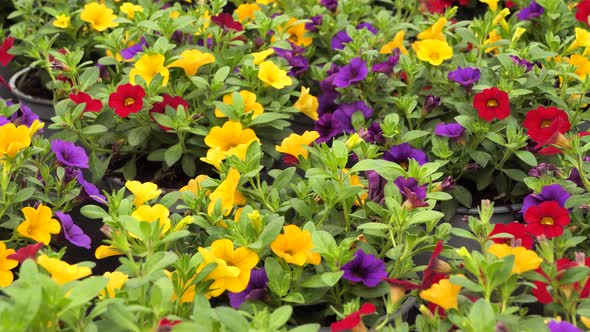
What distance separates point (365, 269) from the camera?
136cm

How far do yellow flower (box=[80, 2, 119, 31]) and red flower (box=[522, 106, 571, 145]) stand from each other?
1188 millimetres

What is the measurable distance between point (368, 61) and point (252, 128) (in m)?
0.38

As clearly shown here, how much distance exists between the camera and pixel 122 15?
2473 mm

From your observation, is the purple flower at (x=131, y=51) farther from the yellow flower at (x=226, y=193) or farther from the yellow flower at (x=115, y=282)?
the yellow flower at (x=115, y=282)

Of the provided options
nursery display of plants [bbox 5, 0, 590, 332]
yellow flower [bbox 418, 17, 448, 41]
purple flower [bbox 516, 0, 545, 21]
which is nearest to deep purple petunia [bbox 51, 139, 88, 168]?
nursery display of plants [bbox 5, 0, 590, 332]

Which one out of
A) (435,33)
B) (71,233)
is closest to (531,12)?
(435,33)

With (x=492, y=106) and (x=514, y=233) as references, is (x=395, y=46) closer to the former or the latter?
(x=492, y=106)

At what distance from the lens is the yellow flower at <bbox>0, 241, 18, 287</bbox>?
1.37 meters

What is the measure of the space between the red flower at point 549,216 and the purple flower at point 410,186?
0.20 metres

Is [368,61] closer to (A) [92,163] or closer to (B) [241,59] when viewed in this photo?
(B) [241,59]

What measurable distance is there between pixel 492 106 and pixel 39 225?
1.00m

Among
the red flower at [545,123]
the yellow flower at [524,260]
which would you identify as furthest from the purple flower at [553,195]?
the yellow flower at [524,260]

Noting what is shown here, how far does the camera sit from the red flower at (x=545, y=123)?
5.37ft

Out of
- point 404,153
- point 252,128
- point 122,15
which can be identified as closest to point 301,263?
point 404,153
